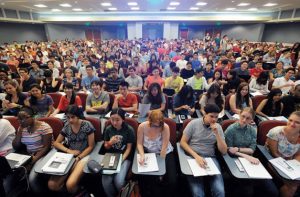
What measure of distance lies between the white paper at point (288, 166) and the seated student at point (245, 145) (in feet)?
0.80

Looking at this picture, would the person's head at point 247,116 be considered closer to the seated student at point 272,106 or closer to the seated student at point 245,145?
the seated student at point 245,145

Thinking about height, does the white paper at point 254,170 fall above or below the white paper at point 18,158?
above

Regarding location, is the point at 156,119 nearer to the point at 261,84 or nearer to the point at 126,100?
the point at 126,100

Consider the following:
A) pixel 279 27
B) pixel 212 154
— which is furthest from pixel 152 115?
pixel 279 27

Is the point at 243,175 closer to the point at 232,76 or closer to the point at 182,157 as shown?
the point at 182,157

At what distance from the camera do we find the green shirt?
2.44 meters

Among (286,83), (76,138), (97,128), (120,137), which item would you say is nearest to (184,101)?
(120,137)

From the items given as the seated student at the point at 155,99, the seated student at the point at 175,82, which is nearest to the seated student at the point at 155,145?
the seated student at the point at 155,99

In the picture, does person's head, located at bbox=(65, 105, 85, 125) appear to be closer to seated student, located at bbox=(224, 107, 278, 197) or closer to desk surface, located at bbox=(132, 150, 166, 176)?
desk surface, located at bbox=(132, 150, 166, 176)

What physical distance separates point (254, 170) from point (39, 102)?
3.59 m

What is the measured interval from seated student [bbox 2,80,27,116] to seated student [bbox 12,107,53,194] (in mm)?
1304

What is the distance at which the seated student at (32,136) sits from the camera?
243 cm

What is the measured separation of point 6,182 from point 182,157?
214 cm

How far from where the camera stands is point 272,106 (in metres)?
3.46
